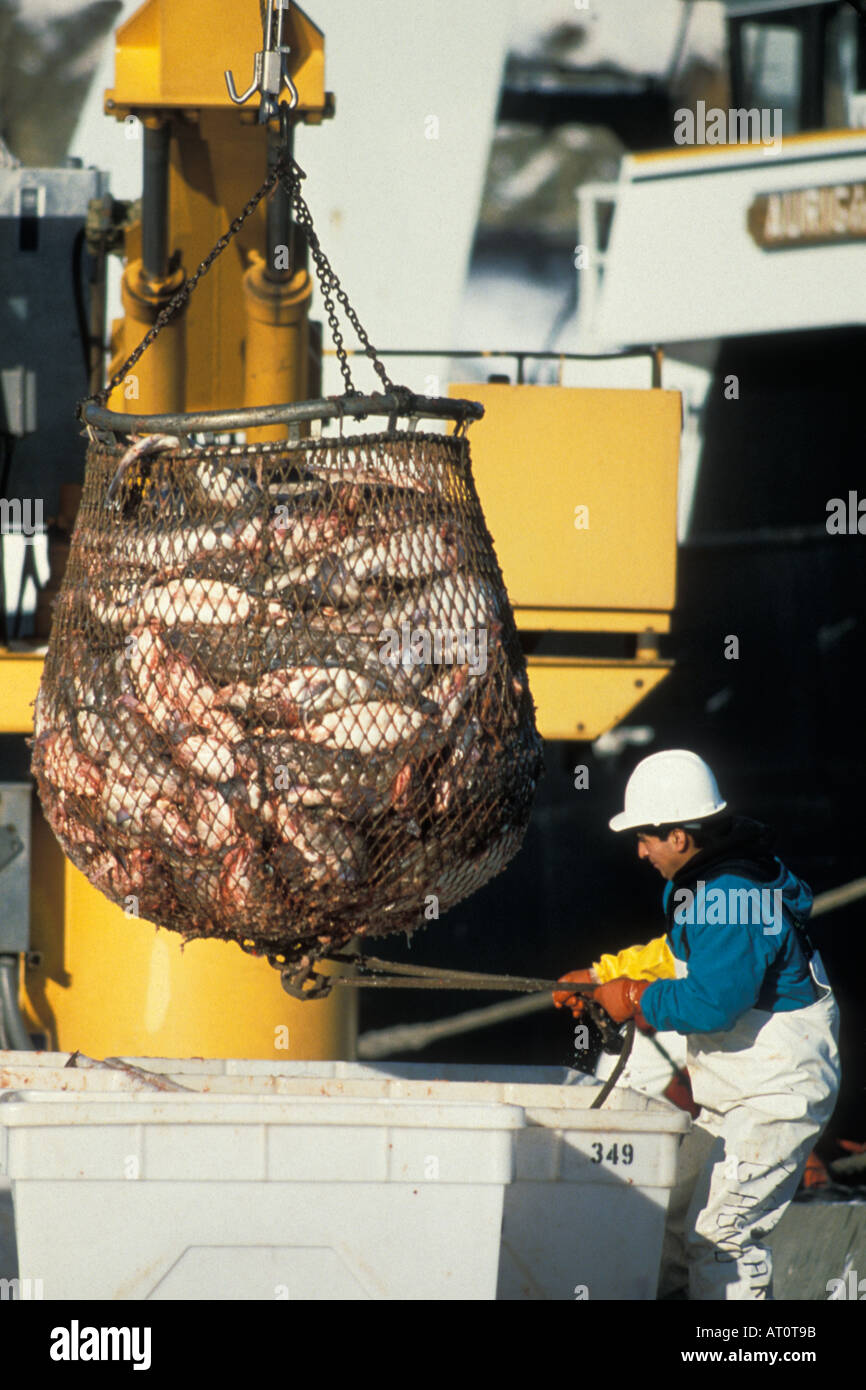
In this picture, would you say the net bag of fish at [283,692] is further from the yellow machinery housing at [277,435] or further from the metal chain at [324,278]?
the yellow machinery housing at [277,435]

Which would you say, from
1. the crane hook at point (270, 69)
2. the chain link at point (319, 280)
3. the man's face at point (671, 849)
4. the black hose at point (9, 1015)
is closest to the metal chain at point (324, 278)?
the chain link at point (319, 280)

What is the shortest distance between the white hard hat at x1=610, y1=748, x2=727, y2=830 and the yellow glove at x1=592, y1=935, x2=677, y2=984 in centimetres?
63

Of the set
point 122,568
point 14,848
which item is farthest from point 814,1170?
point 122,568

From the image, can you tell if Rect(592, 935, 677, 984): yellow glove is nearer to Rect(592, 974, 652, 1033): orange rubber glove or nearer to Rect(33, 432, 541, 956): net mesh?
Rect(592, 974, 652, 1033): orange rubber glove

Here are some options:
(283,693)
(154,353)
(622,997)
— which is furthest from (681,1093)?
(154,353)

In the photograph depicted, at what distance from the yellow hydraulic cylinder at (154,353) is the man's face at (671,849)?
1.99m

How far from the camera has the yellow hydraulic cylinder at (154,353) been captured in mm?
4648

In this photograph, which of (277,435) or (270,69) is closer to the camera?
(270,69)

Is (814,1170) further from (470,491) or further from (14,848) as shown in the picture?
(470,491)

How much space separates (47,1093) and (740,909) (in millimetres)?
1700

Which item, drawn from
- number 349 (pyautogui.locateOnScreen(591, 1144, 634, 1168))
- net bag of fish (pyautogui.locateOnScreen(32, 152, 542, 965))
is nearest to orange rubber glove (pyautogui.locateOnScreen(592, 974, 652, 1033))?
number 349 (pyautogui.locateOnScreen(591, 1144, 634, 1168))

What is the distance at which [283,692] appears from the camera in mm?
2771

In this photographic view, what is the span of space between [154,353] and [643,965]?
7.72ft

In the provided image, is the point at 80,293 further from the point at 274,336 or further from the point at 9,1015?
the point at 9,1015
